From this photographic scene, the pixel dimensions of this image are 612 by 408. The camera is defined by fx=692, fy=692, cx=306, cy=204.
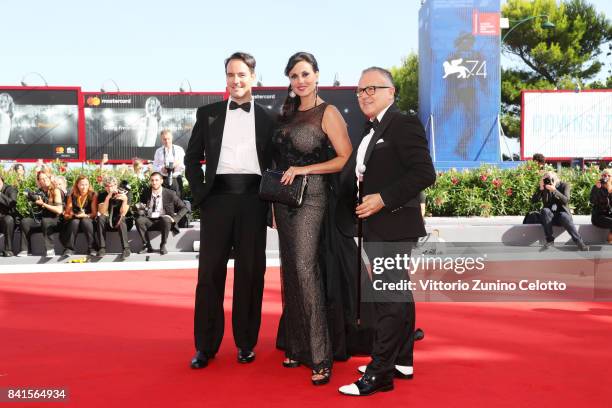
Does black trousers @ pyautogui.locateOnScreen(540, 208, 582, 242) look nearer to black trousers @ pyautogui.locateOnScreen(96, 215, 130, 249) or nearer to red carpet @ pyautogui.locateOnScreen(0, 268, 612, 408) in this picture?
red carpet @ pyautogui.locateOnScreen(0, 268, 612, 408)

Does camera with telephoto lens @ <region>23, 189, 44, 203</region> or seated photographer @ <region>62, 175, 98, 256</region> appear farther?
camera with telephoto lens @ <region>23, 189, 44, 203</region>

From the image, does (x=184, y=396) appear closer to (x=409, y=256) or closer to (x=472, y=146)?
(x=409, y=256)

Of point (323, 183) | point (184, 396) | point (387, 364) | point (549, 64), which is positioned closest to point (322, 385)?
point (387, 364)

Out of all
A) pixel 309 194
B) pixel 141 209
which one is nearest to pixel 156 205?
pixel 141 209

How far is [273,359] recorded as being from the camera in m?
4.66

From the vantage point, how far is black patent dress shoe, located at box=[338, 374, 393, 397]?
378cm

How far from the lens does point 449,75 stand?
31594mm

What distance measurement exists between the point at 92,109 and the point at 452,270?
27735 mm

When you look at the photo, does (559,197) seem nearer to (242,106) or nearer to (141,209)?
(141,209)

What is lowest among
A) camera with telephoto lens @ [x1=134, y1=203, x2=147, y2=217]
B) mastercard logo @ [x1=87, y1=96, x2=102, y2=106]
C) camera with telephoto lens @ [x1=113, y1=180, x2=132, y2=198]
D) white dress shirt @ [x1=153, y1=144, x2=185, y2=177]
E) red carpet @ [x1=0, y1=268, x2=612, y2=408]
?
red carpet @ [x1=0, y1=268, x2=612, y2=408]

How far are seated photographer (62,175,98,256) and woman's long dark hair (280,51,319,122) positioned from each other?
7.59 m

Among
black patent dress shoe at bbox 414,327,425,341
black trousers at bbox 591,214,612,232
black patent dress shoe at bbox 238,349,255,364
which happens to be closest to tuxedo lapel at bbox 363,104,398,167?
black patent dress shoe at bbox 238,349,255,364

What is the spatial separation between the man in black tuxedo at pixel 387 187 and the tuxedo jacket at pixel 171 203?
7921mm

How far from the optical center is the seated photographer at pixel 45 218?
36.7ft
